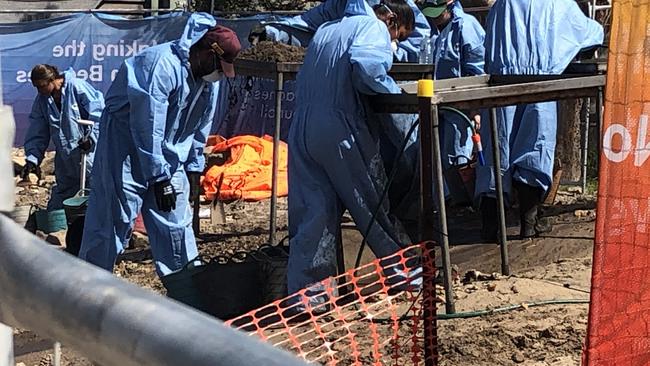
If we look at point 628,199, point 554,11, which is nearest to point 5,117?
point 628,199

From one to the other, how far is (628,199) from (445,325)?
2697 millimetres

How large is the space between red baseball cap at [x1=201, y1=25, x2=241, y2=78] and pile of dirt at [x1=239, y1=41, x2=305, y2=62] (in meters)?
1.69

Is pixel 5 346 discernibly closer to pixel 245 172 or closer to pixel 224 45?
pixel 224 45

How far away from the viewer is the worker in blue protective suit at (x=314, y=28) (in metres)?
9.17

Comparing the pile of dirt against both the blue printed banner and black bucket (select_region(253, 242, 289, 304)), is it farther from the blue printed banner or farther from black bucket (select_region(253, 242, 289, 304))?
the blue printed banner

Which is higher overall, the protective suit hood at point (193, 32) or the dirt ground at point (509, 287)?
the protective suit hood at point (193, 32)

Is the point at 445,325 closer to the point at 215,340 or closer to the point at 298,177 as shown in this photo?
the point at 298,177

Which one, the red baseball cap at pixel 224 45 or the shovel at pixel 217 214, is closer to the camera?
the red baseball cap at pixel 224 45

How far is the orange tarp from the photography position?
35.6 ft

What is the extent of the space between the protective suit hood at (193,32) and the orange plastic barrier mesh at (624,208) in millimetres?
3665

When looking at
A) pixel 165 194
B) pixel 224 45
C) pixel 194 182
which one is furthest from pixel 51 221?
pixel 224 45

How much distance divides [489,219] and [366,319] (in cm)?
223

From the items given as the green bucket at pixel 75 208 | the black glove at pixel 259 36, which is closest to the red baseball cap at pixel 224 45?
the green bucket at pixel 75 208

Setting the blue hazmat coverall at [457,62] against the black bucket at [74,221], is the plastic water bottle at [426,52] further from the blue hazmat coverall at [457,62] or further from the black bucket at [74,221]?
the black bucket at [74,221]
